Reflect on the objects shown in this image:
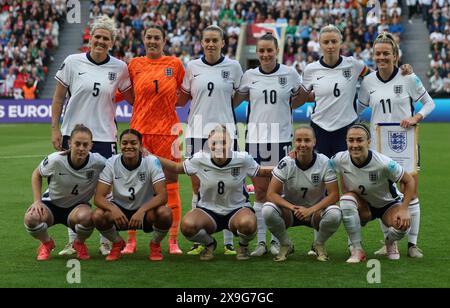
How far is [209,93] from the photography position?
24.7ft

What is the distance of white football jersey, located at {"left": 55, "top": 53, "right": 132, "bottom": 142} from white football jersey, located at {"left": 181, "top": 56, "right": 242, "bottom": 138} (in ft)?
2.09

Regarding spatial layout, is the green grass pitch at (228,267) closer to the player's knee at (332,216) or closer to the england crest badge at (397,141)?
the player's knee at (332,216)

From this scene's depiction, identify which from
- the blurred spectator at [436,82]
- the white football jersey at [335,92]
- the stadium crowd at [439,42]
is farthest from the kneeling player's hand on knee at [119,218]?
the blurred spectator at [436,82]

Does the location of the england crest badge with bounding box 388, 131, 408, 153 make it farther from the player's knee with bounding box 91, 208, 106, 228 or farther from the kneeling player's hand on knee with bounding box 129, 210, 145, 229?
the player's knee with bounding box 91, 208, 106, 228

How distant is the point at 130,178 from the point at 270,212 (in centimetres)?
118

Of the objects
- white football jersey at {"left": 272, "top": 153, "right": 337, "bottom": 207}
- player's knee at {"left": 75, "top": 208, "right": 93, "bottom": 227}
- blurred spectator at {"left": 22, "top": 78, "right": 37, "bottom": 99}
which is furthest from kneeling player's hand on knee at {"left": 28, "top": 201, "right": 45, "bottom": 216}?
blurred spectator at {"left": 22, "top": 78, "right": 37, "bottom": 99}

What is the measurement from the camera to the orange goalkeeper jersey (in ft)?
24.3

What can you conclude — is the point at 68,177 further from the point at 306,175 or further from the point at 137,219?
the point at 306,175

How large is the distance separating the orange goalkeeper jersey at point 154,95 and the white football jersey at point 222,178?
1.66 feet

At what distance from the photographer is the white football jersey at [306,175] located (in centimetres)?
699

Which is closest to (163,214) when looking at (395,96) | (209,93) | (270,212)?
(270,212)

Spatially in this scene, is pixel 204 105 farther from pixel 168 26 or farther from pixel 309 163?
pixel 168 26

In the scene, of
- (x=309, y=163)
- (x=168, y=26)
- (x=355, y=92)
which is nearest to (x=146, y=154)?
(x=309, y=163)
